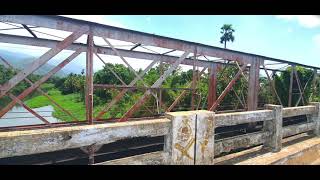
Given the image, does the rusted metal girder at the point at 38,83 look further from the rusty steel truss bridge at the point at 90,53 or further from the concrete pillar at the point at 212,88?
the concrete pillar at the point at 212,88

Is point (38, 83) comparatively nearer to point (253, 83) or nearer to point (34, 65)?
point (34, 65)

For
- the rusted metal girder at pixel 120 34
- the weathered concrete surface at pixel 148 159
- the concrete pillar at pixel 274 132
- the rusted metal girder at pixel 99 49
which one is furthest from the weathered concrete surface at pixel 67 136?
the rusted metal girder at pixel 99 49

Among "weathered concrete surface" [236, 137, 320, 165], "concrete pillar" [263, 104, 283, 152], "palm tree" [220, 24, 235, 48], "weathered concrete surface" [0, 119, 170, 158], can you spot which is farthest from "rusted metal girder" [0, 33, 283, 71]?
"palm tree" [220, 24, 235, 48]

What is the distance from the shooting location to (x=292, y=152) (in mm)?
5289

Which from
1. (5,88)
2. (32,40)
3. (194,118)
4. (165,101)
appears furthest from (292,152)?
(165,101)

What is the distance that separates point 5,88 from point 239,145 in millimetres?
4765

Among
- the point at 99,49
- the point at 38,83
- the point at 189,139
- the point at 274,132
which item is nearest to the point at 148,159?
the point at 189,139

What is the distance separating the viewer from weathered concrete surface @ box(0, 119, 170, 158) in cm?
260

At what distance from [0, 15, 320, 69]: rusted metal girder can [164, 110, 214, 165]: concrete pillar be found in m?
3.28

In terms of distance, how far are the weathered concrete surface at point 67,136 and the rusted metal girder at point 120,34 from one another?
10.6ft

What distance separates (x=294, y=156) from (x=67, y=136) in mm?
4411

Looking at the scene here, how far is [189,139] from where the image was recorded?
3812 millimetres

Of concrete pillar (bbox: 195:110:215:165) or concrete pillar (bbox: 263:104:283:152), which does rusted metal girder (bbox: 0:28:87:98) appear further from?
concrete pillar (bbox: 263:104:283:152)
